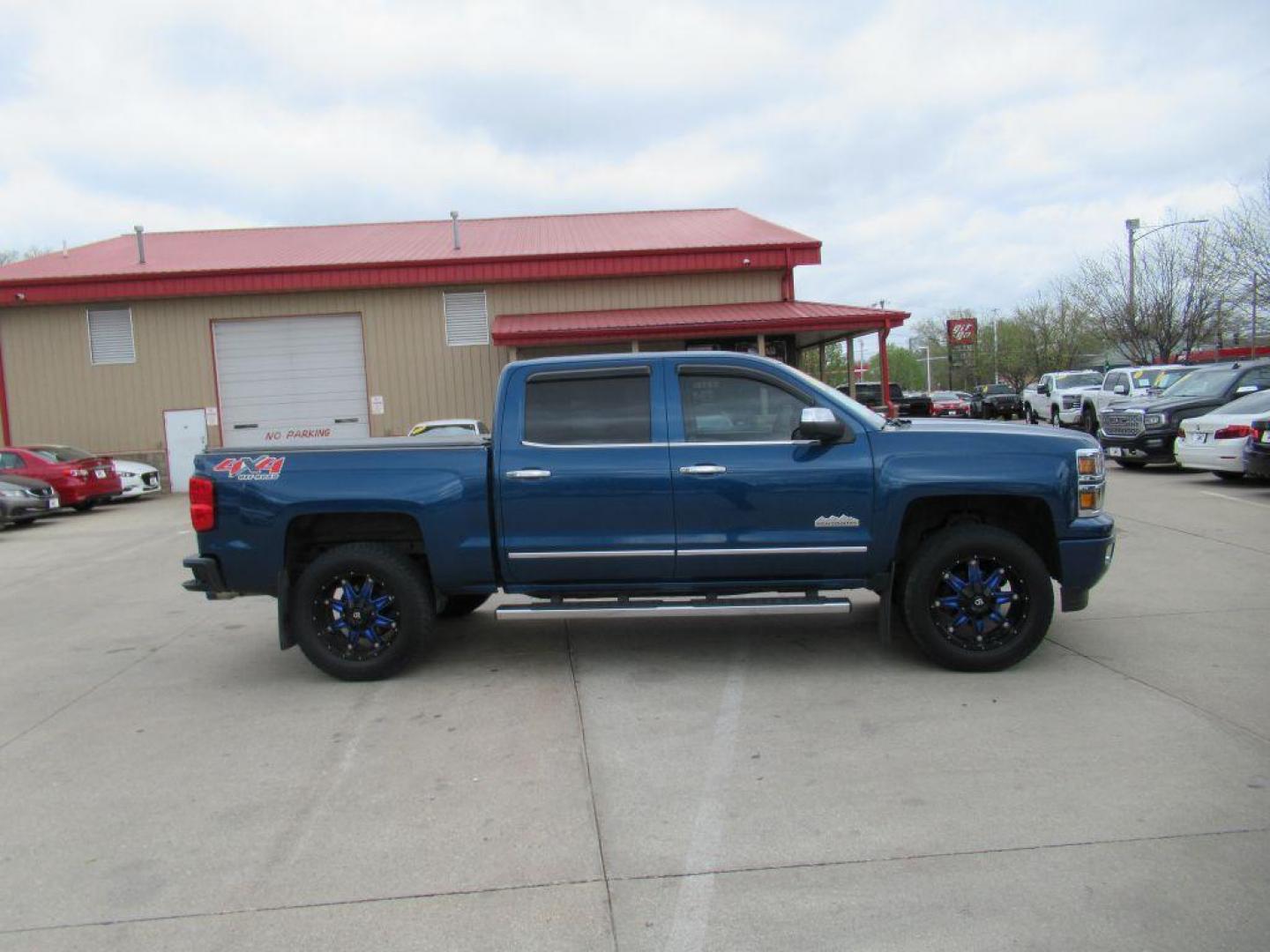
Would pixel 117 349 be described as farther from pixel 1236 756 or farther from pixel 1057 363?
pixel 1057 363

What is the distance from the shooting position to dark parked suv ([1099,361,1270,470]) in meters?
17.5

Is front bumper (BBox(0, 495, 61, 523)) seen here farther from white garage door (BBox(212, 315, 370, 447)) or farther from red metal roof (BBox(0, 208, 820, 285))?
red metal roof (BBox(0, 208, 820, 285))

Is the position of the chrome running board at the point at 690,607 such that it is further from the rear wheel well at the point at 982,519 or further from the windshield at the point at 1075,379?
the windshield at the point at 1075,379

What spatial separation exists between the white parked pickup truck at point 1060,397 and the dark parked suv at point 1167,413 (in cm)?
797

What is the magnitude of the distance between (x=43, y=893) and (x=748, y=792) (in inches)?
109

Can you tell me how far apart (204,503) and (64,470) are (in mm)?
14985

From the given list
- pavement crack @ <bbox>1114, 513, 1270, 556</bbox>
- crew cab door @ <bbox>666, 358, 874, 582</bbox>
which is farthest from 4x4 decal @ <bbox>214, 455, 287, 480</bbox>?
pavement crack @ <bbox>1114, 513, 1270, 556</bbox>

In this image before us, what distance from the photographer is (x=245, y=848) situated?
12.8 ft

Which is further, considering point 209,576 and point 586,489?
point 209,576

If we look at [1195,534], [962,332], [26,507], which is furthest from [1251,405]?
[962,332]

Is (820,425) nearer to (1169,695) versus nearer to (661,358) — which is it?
(661,358)

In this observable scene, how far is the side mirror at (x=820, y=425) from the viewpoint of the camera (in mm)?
5555

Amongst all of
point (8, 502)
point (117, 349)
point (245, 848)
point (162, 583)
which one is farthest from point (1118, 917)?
point (117, 349)

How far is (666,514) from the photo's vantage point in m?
5.82
